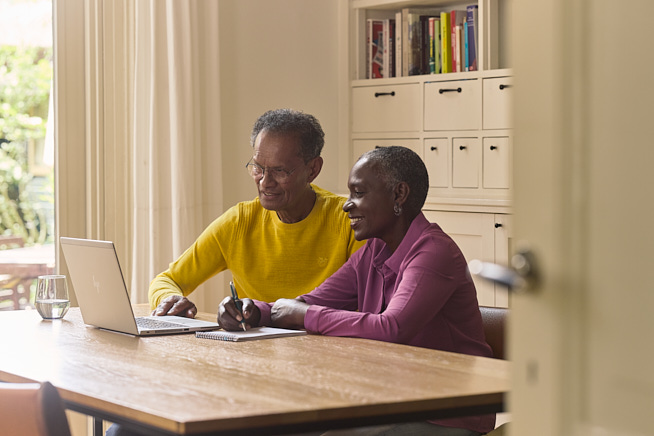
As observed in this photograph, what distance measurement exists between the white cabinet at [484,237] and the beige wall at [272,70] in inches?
30.3

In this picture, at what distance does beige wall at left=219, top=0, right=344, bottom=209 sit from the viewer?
3.78 metres

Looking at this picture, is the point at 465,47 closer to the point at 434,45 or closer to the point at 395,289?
the point at 434,45

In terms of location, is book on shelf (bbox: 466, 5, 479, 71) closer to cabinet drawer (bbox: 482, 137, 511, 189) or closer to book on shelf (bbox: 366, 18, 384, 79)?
cabinet drawer (bbox: 482, 137, 511, 189)

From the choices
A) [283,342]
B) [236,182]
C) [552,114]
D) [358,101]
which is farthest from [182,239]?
[552,114]

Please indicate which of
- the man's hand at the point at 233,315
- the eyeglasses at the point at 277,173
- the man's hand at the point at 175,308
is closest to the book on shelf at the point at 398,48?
the eyeglasses at the point at 277,173

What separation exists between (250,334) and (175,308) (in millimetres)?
411

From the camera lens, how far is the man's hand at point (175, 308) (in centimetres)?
239

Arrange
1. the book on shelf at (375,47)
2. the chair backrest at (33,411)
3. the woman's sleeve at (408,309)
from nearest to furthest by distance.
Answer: the chair backrest at (33,411) < the woman's sleeve at (408,309) < the book on shelf at (375,47)

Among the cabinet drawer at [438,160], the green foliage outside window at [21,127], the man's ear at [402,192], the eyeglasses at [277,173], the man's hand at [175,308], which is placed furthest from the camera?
the cabinet drawer at [438,160]

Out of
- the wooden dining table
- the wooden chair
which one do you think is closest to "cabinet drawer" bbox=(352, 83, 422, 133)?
the wooden chair

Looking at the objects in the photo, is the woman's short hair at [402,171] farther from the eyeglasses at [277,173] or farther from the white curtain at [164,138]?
the white curtain at [164,138]

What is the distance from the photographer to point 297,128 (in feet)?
8.73

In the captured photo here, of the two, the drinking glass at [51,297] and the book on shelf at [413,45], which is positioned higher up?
the book on shelf at [413,45]

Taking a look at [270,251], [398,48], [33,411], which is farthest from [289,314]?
[398,48]
